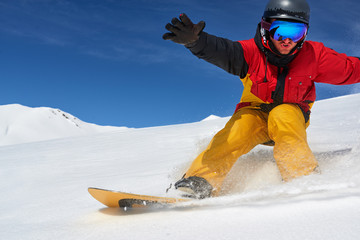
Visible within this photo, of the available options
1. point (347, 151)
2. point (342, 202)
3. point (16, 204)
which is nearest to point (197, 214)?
point (342, 202)

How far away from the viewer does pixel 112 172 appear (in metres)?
3.40

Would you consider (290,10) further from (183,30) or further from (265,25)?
(183,30)

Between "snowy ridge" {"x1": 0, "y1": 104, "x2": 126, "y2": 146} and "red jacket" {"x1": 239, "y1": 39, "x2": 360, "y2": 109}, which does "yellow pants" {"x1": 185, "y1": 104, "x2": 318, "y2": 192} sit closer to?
"red jacket" {"x1": 239, "y1": 39, "x2": 360, "y2": 109}

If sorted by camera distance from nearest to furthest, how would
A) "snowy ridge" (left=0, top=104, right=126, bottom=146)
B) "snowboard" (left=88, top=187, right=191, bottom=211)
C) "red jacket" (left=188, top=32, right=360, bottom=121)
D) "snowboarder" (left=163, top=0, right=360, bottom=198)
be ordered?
1. "snowboard" (left=88, top=187, right=191, bottom=211)
2. "snowboarder" (left=163, top=0, right=360, bottom=198)
3. "red jacket" (left=188, top=32, right=360, bottom=121)
4. "snowy ridge" (left=0, top=104, right=126, bottom=146)

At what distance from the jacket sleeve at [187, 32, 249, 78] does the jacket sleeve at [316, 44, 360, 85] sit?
2.05ft

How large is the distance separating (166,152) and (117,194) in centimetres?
234

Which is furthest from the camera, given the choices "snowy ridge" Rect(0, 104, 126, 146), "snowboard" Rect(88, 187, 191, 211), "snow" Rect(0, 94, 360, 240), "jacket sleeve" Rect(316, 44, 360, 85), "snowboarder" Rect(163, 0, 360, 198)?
"snowy ridge" Rect(0, 104, 126, 146)

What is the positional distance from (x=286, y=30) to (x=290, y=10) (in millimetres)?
135

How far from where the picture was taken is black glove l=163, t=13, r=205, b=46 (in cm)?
187

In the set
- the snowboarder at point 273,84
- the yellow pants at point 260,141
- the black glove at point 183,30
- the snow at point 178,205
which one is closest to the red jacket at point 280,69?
the snowboarder at point 273,84

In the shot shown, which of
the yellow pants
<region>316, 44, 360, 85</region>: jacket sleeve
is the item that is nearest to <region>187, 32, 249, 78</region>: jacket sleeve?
the yellow pants

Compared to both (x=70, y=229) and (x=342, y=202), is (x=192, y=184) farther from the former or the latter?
→ (x=342, y=202)

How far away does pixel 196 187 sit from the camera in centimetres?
217

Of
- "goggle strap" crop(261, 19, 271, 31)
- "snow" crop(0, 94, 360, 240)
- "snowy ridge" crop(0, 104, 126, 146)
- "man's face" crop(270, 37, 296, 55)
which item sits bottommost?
"snow" crop(0, 94, 360, 240)
